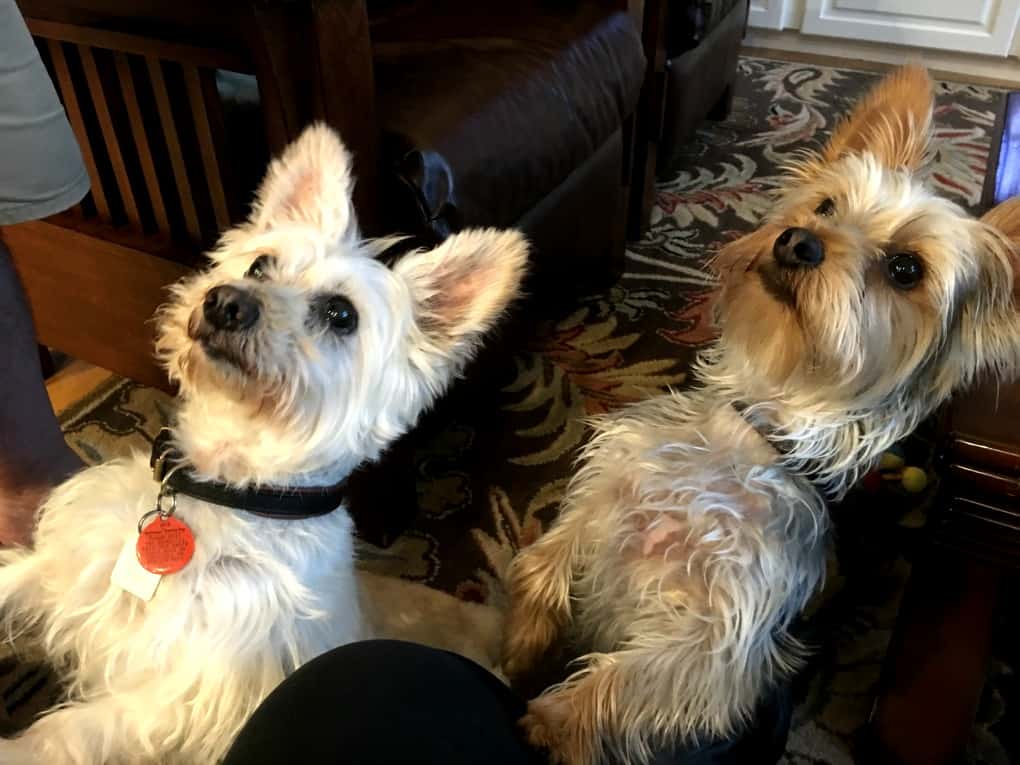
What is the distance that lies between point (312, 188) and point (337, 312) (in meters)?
0.17

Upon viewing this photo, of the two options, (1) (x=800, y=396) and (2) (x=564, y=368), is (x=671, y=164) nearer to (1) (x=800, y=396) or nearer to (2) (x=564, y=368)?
(2) (x=564, y=368)

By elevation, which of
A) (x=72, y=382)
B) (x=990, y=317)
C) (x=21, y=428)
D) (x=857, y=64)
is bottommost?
(x=857, y=64)

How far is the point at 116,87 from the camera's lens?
50.9 inches

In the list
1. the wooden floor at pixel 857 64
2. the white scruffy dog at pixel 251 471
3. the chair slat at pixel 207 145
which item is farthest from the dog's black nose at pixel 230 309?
the wooden floor at pixel 857 64

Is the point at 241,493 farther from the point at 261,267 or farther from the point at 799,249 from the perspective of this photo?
the point at 799,249

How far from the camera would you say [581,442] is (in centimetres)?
169

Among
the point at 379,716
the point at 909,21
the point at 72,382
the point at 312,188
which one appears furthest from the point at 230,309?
the point at 909,21

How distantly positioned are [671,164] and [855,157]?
1.59 meters

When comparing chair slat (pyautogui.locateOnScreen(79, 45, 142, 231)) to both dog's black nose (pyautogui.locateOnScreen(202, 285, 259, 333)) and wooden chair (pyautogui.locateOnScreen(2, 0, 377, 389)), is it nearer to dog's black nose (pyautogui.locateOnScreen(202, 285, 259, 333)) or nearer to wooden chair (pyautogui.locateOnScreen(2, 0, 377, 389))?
wooden chair (pyautogui.locateOnScreen(2, 0, 377, 389))

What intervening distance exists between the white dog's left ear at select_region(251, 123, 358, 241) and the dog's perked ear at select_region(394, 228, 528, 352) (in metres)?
0.09

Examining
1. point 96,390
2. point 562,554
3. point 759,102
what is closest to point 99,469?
point 562,554

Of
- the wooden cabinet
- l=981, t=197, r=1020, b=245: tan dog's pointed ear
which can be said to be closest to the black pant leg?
l=981, t=197, r=1020, b=245: tan dog's pointed ear

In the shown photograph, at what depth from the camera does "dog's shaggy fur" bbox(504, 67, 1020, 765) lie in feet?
3.08

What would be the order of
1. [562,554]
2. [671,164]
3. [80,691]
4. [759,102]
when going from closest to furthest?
[80,691], [562,554], [671,164], [759,102]
